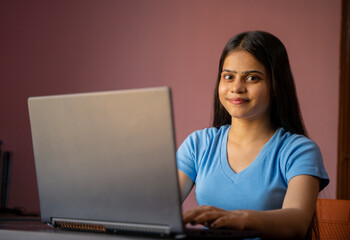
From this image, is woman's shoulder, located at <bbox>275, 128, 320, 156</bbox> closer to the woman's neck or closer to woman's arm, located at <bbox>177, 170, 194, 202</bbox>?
the woman's neck

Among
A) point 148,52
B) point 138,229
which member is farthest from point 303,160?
point 148,52

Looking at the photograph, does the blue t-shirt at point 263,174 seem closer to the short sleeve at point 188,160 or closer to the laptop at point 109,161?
the short sleeve at point 188,160

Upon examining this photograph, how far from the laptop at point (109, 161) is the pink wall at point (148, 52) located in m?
2.22

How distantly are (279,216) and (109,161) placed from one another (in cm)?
40

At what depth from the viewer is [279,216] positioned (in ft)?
3.37

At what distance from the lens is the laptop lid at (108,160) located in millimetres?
832

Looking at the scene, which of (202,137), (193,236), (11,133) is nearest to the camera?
(193,236)

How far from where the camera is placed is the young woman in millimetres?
1290

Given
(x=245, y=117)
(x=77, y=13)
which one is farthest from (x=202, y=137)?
(x=77, y=13)

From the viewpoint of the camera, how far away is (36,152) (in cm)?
101

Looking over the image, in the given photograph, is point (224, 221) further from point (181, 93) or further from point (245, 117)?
point (181, 93)

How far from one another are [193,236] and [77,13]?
2.89 m

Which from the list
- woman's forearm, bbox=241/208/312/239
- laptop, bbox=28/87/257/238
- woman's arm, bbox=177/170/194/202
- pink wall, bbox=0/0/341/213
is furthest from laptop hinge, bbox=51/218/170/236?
pink wall, bbox=0/0/341/213

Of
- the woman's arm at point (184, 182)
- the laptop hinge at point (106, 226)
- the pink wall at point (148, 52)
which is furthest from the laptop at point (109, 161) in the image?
the pink wall at point (148, 52)
